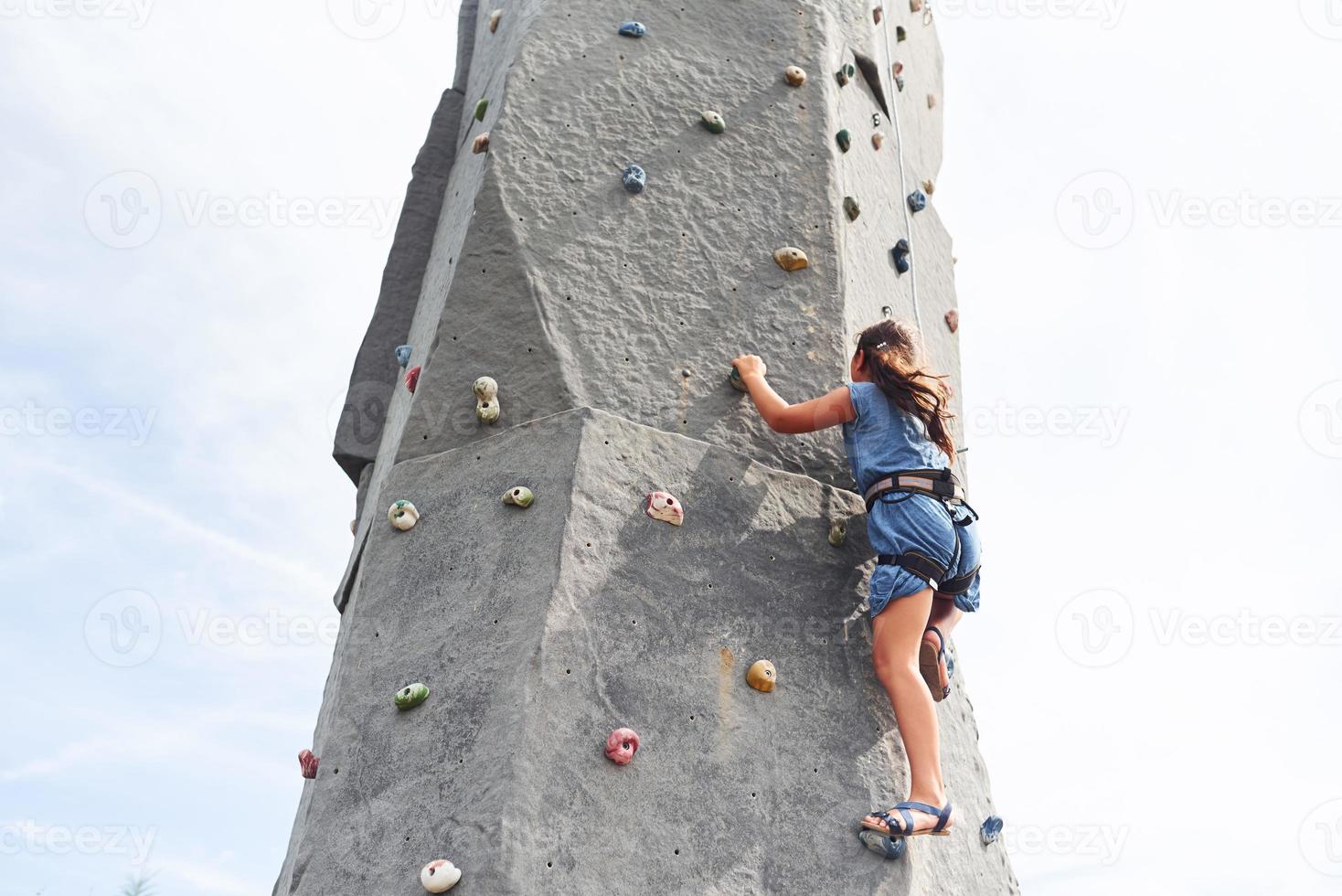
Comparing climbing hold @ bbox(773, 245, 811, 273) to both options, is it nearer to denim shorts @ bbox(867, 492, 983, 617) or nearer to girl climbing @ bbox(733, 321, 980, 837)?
girl climbing @ bbox(733, 321, 980, 837)

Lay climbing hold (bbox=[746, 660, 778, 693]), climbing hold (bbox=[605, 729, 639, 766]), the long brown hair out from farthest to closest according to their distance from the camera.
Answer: the long brown hair, climbing hold (bbox=[746, 660, 778, 693]), climbing hold (bbox=[605, 729, 639, 766])

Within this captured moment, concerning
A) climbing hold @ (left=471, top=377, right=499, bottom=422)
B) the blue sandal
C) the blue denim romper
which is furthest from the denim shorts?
climbing hold @ (left=471, top=377, right=499, bottom=422)

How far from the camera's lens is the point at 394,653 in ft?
10.6

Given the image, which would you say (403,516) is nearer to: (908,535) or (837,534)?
(837,534)

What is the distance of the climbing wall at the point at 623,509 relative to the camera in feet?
9.70

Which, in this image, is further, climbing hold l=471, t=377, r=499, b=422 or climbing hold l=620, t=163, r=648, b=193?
climbing hold l=620, t=163, r=648, b=193

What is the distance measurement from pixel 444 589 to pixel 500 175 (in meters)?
1.30

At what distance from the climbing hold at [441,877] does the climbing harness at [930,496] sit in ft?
4.44

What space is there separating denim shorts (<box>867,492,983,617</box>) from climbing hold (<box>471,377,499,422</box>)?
109 centimetres

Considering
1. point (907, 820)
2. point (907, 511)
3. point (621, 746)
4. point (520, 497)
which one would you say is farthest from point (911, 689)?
point (520, 497)

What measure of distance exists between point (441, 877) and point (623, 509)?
3.39 ft

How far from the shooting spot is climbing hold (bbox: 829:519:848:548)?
11.6 ft

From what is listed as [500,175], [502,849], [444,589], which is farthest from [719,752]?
[500,175]

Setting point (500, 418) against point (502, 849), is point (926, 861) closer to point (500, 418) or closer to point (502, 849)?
point (502, 849)
